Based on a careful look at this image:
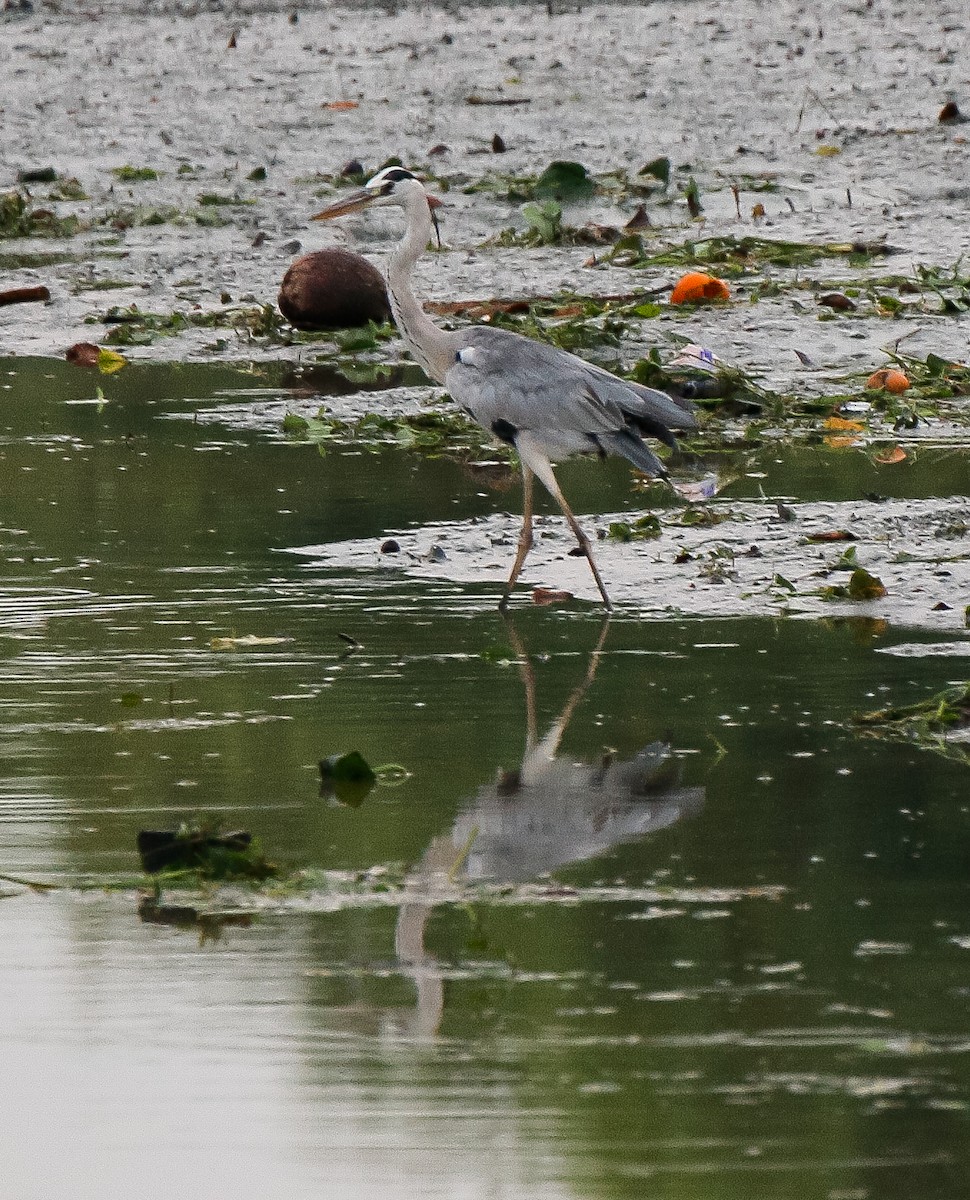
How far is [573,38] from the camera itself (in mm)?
19984

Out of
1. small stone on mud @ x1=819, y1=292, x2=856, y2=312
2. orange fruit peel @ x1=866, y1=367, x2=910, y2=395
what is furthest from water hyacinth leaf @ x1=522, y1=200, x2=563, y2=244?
orange fruit peel @ x1=866, y1=367, x2=910, y2=395

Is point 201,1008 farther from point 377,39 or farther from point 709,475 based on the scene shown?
point 377,39

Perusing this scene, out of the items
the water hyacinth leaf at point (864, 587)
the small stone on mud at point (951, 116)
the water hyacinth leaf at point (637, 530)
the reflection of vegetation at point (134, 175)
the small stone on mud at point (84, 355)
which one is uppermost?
the water hyacinth leaf at point (864, 587)

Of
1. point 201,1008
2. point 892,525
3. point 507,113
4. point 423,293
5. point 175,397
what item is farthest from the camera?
point 507,113

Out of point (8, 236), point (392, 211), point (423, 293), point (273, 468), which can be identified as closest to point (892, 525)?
point (273, 468)

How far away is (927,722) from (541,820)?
1256mm

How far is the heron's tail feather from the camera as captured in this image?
820 cm

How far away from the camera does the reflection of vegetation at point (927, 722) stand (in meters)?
6.38

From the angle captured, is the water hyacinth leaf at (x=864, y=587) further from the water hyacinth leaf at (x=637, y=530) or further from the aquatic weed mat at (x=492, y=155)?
the aquatic weed mat at (x=492, y=155)

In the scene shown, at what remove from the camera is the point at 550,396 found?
8.30m

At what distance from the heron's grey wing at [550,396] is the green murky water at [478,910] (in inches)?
25.7

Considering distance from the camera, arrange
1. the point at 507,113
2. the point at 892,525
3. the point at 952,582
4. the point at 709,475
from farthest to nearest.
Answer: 1. the point at 507,113
2. the point at 709,475
3. the point at 892,525
4. the point at 952,582

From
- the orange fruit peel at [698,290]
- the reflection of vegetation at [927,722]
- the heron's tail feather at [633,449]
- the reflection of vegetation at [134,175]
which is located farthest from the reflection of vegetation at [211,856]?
the reflection of vegetation at [134,175]

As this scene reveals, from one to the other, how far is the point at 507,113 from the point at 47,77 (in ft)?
12.6
